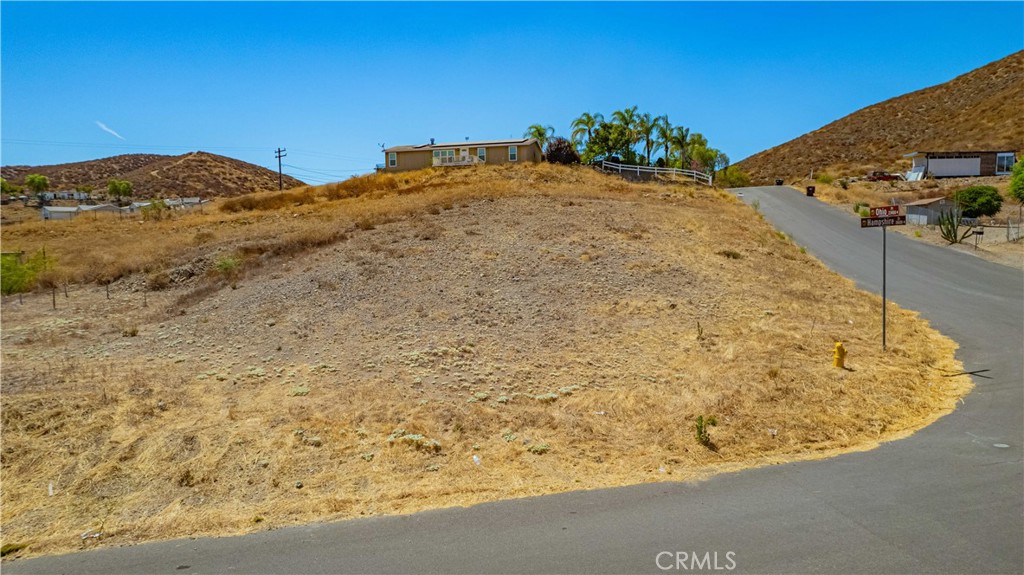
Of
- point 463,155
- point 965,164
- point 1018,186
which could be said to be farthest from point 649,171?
point 965,164

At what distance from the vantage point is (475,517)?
681cm

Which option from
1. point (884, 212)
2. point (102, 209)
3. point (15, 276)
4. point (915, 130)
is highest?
point (915, 130)

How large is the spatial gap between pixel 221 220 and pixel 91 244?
6.99 meters

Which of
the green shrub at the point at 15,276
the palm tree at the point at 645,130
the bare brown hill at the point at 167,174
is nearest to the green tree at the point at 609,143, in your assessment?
the palm tree at the point at 645,130

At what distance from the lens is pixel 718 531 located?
20.6 ft

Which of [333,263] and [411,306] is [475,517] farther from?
[333,263]

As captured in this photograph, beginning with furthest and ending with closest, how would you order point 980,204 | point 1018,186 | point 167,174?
point 167,174
point 1018,186
point 980,204

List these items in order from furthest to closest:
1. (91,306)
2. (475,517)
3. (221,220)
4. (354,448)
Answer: (221,220)
(91,306)
(354,448)
(475,517)

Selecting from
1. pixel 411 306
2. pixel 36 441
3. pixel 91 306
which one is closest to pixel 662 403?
pixel 411 306

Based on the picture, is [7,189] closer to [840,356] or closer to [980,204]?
[840,356]

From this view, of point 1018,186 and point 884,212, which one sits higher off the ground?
point 1018,186

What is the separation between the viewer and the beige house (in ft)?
173

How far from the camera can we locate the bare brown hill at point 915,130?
80750mm

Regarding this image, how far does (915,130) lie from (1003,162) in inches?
1423
